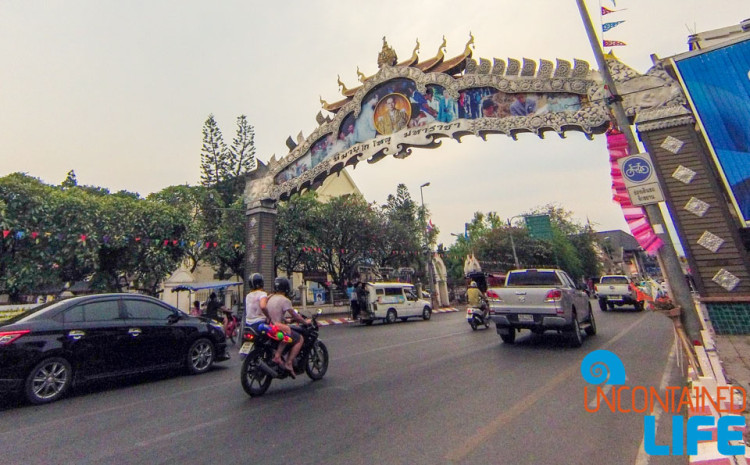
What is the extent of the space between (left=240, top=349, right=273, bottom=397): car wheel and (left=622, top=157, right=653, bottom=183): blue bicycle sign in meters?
6.22

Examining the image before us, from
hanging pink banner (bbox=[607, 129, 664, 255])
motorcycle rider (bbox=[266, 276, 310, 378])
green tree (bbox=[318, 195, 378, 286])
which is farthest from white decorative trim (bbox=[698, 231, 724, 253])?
green tree (bbox=[318, 195, 378, 286])

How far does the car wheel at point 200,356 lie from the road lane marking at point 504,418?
5603 millimetres

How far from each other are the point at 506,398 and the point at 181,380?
18.0 feet

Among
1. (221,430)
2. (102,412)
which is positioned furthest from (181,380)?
(221,430)

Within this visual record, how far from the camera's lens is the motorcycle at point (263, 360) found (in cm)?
530

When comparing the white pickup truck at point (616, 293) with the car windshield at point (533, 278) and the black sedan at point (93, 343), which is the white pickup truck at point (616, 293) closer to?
the car windshield at point (533, 278)

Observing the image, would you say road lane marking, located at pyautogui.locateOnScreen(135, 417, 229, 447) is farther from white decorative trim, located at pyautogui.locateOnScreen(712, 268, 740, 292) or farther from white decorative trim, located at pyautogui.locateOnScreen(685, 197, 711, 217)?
white decorative trim, located at pyautogui.locateOnScreen(685, 197, 711, 217)

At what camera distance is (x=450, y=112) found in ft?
39.0

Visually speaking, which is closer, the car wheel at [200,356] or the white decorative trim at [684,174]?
the car wheel at [200,356]

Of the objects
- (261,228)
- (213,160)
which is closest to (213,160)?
(213,160)

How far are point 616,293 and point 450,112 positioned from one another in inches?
548

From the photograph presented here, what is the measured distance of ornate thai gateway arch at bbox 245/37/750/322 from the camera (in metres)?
8.61

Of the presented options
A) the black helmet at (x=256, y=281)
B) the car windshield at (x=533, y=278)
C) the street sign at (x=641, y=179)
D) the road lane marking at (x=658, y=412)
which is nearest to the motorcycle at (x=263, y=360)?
the black helmet at (x=256, y=281)

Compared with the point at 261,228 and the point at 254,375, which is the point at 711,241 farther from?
the point at 261,228
